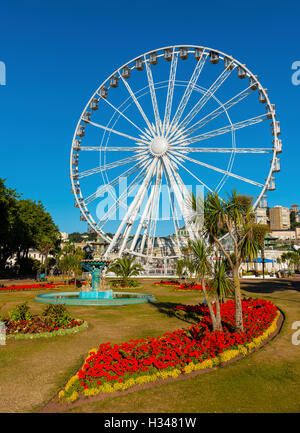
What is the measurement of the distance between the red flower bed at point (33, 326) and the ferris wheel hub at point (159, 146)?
1098 inches

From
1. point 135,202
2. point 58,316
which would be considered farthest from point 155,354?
point 135,202

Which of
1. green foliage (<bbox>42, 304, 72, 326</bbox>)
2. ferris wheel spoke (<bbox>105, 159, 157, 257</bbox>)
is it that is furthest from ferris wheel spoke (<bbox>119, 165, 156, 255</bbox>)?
green foliage (<bbox>42, 304, 72, 326</bbox>)

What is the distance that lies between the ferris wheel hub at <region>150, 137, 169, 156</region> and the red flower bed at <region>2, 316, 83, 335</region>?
1098 inches

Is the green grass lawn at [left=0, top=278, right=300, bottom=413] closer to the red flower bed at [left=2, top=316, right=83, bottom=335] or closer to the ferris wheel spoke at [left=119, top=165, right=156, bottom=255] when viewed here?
the red flower bed at [left=2, top=316, right=83, bottom=335]

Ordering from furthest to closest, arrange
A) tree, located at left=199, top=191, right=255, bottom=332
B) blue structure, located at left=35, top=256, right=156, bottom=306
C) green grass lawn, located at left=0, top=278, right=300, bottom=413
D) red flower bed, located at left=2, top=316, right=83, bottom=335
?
blue structure, located at left=35, top=256, right=156, bottom=306
red flower bed, located at left=2, top=316, right=83, bottom=335
tree, located at left=199, top=191, right=255, bottom=332
green grass lawn, located at left=0, top=278, right=300, bottom=413

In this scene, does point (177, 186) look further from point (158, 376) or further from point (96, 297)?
point (158, 376)

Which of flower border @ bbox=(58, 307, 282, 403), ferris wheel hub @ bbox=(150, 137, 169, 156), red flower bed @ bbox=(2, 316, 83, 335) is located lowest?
flower border @ bbox=(58, 307, 282, 403)

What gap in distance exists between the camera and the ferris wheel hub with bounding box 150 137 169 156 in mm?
39781

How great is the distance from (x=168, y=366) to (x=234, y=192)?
7.59 meters

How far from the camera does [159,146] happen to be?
3994 centimetres

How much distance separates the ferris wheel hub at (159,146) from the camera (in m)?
39.8

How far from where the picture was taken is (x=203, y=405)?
720 centimetres
